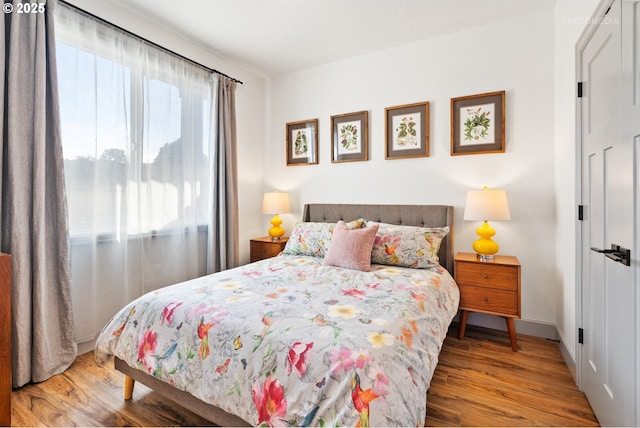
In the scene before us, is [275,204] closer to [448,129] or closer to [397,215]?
[397,215]

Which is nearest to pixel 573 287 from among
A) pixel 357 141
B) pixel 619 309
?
pixel 619 309

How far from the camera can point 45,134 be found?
2.01 meters

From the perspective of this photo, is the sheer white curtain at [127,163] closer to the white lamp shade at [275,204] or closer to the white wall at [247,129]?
the white wall at [247,129]

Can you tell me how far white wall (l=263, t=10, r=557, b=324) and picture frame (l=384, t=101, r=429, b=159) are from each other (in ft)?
0.22

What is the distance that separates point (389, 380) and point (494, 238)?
7.25 ft

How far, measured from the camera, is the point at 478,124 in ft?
9.25

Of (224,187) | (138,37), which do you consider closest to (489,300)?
(224,187)

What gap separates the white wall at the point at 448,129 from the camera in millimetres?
2613

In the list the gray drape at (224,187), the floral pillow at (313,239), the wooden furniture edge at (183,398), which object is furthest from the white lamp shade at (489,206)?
the gray drape at (224,187)

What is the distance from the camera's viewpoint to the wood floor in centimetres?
163

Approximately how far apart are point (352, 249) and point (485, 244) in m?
1.16

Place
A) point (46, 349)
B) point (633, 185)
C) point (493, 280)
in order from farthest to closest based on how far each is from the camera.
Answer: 1. point (493, 280)
2. point (46, 349)
3. point (633, 185)

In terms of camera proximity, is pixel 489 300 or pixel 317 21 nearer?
pixel 489 300

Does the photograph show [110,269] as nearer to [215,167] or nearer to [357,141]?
[215,167]
